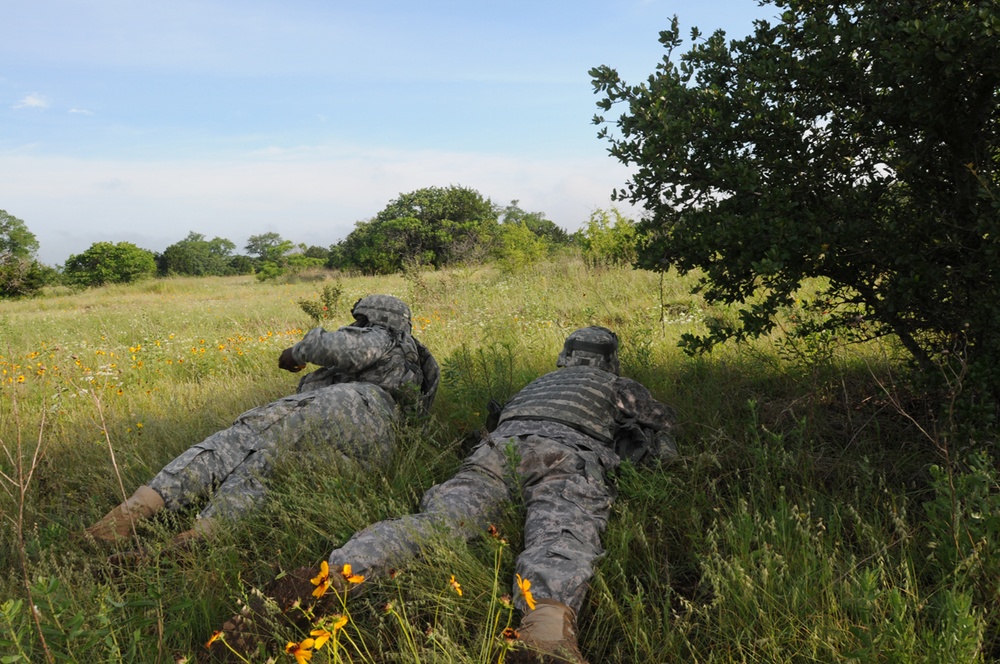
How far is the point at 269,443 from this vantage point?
3.82 metres

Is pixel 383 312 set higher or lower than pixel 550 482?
higher

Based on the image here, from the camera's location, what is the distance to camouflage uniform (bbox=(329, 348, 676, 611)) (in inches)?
106

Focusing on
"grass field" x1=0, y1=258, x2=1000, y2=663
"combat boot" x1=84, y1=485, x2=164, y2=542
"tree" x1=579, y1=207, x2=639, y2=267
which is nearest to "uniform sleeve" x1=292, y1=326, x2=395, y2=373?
"grass field" x1=0, y1=258, x2=1000, y2=663

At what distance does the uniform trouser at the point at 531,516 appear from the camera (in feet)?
8.57

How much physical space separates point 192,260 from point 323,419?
45.4 meters

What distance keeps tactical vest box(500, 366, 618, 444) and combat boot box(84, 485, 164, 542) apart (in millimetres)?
1946

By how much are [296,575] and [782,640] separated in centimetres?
182

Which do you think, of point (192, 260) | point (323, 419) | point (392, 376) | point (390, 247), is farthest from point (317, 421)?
point (192, 260)

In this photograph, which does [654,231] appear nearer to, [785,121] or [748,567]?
[785,121]

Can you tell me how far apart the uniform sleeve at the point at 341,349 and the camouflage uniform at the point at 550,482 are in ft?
3.52

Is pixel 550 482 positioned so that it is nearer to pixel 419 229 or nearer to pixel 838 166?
pixel 838 166

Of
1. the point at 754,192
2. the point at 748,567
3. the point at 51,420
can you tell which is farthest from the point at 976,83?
the point at 51,420

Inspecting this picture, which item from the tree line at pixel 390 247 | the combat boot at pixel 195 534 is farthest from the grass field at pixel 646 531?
the tree line at pixel 390 247

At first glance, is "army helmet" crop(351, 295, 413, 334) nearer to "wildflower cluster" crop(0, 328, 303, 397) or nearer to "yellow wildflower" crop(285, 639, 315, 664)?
"wildflower cluster" crop(0, 328, 303, 397)
